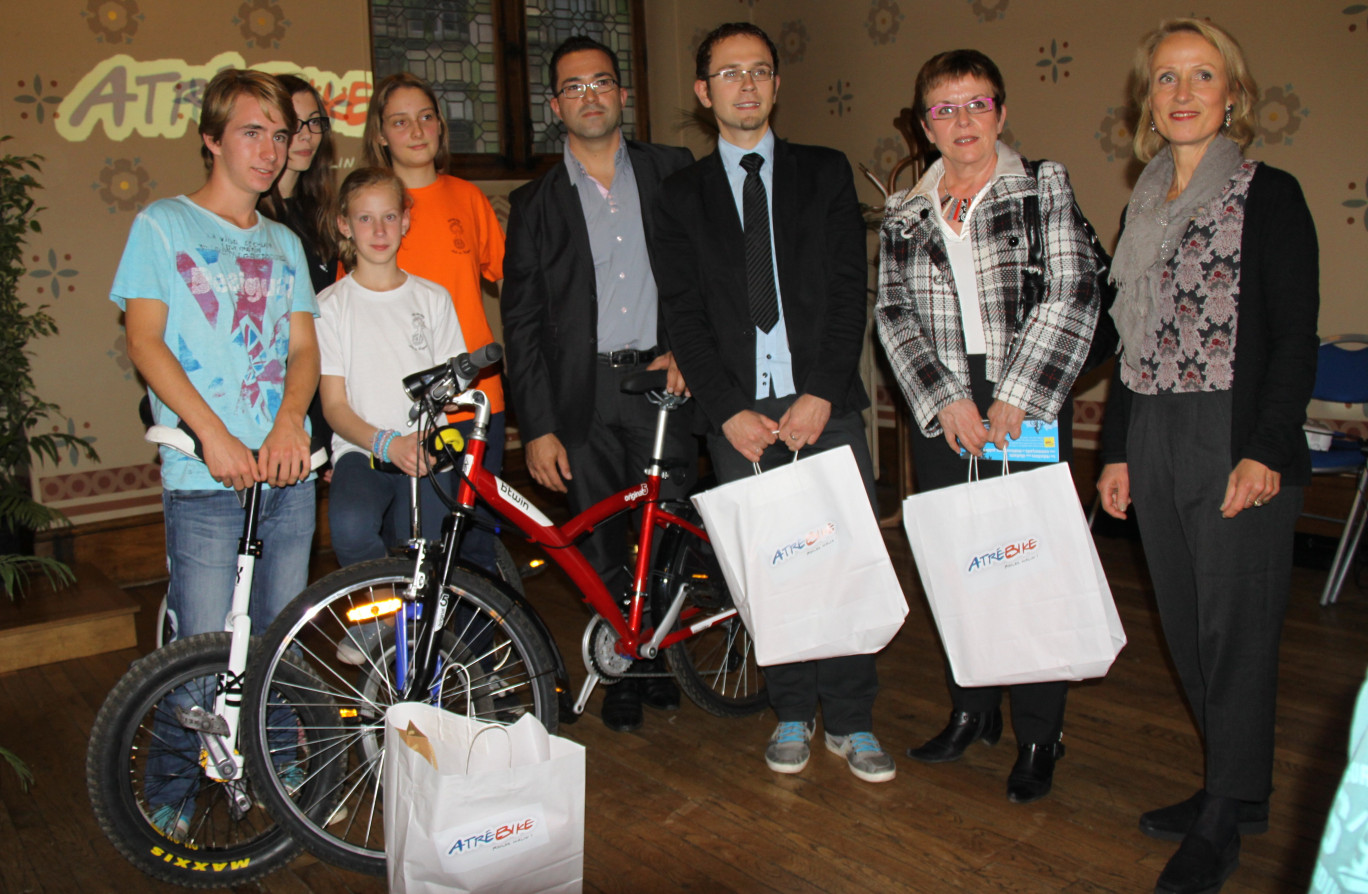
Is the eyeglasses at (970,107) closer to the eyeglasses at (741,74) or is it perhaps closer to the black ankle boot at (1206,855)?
the eyeglasses at (741,74)

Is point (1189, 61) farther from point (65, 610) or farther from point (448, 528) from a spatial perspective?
point (65, 610)

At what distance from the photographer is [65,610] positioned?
3.60 m

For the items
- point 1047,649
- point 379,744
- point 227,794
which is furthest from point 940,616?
point 227,794

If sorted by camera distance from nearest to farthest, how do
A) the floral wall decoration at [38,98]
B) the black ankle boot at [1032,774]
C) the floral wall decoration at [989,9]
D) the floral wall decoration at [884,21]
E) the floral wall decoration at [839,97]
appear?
the black ankle boot at [1032,774] → the floral wall decoration at [38,98] → the floral wall decoration at [989,9] → the floral wall decoration at [884,21] → the floral wall decoration at [839,97]

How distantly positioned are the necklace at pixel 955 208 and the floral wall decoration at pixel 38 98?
3.78 m

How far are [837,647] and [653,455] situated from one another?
26.1 inches

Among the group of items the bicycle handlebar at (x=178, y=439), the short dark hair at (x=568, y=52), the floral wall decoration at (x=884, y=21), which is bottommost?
the bicycle handlebar at (x=178, y=439)

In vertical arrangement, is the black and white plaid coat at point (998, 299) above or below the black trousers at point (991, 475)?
above

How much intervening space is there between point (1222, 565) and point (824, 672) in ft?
3.03

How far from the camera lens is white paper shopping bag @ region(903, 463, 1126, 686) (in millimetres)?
1872

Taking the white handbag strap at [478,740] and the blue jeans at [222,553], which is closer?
the white handbag strap at [478,740]

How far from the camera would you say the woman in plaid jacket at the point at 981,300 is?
202 centimetres

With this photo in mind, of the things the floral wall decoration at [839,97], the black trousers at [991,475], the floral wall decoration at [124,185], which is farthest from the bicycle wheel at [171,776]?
the floral wall decoration at [839,97]

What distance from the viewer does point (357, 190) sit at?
7.46 feet
